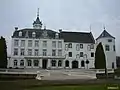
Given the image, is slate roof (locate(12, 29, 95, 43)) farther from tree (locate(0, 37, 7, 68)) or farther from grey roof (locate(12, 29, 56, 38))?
tree (locate(0, 37, 7, 68))

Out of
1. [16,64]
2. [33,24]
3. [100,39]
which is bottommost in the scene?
[16,64]

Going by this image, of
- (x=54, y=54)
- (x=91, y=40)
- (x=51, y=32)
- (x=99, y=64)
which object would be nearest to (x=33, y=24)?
(x=51, y=32)

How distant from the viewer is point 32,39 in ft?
176

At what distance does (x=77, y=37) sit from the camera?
5819 centimetres

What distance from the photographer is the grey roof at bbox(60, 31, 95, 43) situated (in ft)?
187

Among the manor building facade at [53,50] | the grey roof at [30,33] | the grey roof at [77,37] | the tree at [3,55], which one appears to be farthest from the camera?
Result: the grey roof at [77,37]

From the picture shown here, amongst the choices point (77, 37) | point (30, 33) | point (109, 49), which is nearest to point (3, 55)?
point (30, 33)

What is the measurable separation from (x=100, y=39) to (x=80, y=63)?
30.3 feet

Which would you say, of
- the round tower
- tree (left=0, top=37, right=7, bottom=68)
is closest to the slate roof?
the round tower

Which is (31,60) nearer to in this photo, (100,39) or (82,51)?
(82,51)

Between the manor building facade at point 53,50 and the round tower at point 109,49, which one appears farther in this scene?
the round tower at point 109,49

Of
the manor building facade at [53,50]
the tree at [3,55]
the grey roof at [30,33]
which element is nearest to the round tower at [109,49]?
the manor building facade at [53,50]

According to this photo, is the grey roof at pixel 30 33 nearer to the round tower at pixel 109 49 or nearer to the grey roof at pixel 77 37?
the grey roof at pixel 77 37

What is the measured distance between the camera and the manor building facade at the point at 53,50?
2069 inches
